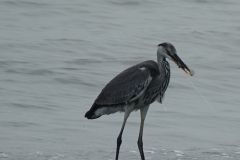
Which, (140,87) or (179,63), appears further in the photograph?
(140,87)

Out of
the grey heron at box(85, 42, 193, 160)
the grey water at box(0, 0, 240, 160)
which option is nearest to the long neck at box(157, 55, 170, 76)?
the grey heron at box(85, 42, 193, 160)

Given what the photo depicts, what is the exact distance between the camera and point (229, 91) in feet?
45.8

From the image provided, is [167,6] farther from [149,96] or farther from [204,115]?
[149,96]

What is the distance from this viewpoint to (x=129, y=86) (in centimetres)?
881

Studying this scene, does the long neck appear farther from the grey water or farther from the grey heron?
the grey water

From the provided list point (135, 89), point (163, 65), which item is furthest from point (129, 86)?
point (163, 65)

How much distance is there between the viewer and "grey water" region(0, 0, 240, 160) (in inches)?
384

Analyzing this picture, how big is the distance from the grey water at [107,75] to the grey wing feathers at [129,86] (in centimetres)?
67

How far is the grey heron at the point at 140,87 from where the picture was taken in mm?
8617

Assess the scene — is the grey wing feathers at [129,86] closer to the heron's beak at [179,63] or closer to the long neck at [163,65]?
the long neck at [163,65]

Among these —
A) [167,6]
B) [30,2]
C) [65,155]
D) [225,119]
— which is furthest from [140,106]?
[167,6]

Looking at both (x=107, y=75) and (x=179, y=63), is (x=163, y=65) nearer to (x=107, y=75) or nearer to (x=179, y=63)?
(x=179, y=63)

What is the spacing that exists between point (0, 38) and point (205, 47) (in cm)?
495

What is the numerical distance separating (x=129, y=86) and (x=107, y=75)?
5.90 meters
